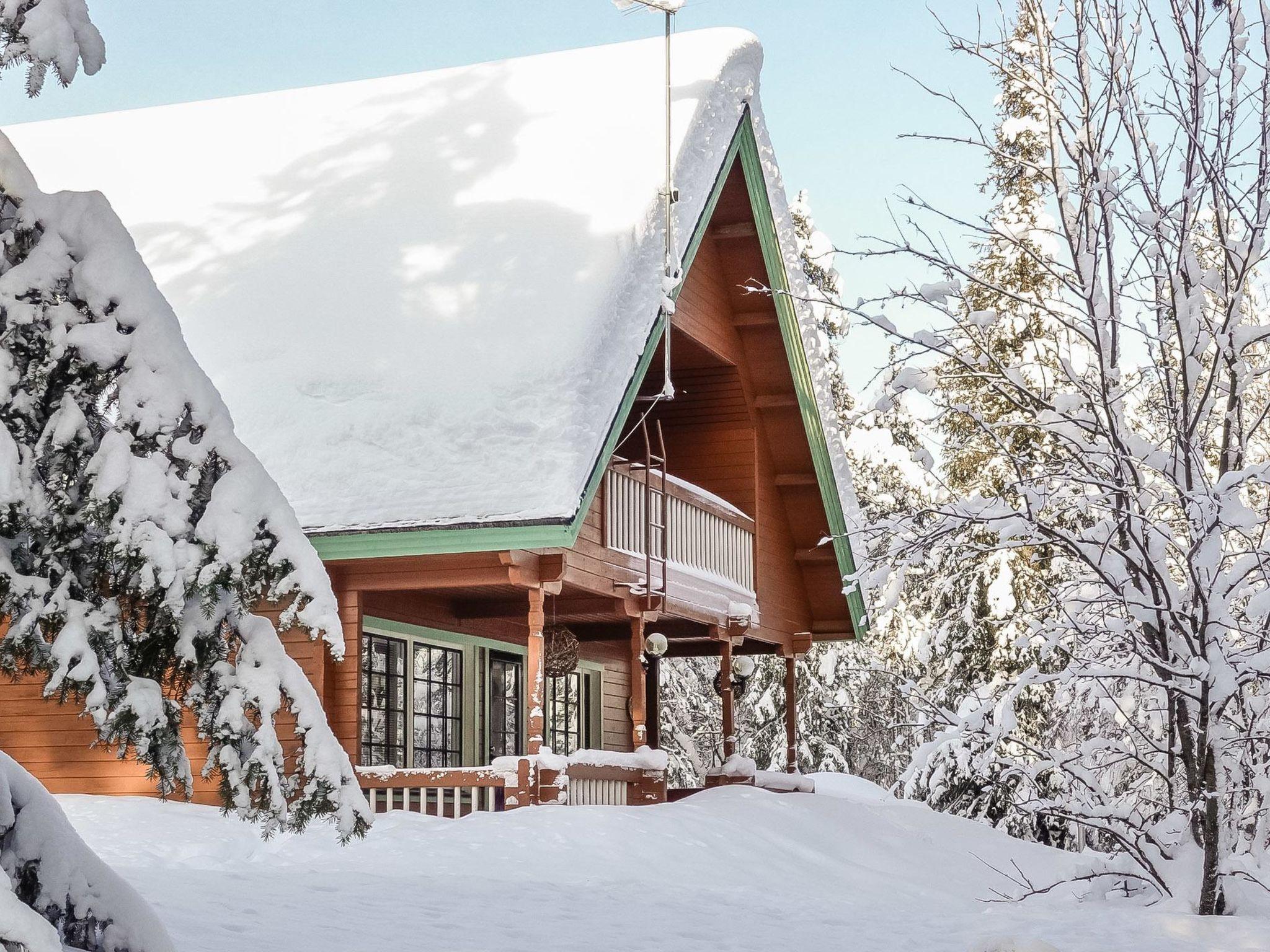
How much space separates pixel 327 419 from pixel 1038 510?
24.7 ft

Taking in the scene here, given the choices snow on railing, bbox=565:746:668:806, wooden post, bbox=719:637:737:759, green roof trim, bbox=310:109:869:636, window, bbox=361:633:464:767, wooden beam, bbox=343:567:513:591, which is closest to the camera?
green roof trim, bbox=310:109:869:636

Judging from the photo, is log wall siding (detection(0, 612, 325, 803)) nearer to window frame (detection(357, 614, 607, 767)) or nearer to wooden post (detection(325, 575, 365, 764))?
wooden post (detection(325, 575, 365, 764))

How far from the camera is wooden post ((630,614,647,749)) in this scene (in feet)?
45.9

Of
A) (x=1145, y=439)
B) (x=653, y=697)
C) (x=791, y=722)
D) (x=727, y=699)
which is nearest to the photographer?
(x=1145, y=439)

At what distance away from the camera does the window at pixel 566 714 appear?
1839 centimetres

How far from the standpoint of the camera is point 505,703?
17344 millimetres

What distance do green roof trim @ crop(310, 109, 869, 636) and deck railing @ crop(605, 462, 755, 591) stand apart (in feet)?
1.94

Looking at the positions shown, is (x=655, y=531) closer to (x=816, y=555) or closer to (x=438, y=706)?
(x=438, y=706)

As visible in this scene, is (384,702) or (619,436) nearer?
(619,436)

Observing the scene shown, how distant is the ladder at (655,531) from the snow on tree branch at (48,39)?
31.3 ft

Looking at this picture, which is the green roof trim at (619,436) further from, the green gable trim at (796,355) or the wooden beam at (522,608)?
the wooden beam at (522,608)

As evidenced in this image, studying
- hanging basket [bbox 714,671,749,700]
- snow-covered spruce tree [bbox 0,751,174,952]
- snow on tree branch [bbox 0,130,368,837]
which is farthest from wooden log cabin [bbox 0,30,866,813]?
snow-covered spruce tree [bbox 0,751,174,952]

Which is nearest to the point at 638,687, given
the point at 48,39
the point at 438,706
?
the point at 438,706

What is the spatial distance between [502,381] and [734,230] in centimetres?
457
